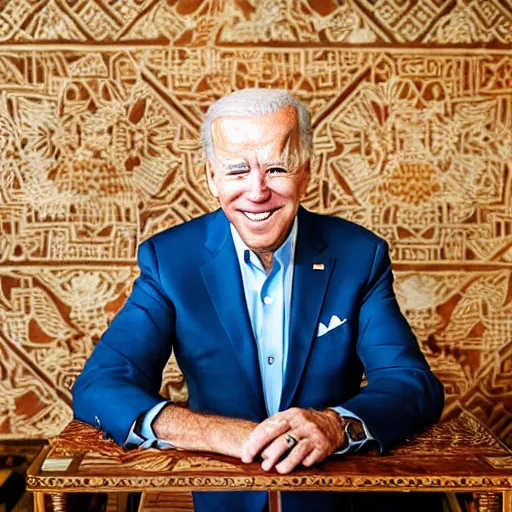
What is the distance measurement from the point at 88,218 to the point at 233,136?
6.33 ft

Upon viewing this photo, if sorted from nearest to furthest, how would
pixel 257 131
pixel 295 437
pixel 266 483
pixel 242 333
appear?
1. pixel 266 483
2. pixel 295 437
3. pixel 257 131
4. pixel 242 333

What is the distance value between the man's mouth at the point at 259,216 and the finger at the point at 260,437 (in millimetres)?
632

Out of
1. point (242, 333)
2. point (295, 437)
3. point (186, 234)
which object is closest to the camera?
point (295, 437)

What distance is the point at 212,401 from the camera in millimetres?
2676

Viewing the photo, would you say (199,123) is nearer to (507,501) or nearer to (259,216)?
(259,216)

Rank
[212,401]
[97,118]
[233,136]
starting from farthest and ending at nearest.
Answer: [97,118] → [212,401] → [233,136]

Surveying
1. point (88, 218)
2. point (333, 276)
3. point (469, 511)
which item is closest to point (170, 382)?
point (88, 218)

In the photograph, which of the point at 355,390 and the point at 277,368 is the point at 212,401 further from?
the point at 355,390

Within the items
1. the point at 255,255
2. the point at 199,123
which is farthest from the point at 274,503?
the point at 199,123

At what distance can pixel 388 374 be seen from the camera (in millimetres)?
2496

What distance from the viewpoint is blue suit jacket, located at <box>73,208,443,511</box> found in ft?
8.29

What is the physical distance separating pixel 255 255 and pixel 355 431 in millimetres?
661

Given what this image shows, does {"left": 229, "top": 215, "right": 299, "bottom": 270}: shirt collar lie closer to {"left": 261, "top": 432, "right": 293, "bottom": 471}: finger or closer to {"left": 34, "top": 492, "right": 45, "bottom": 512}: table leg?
{"left": 261, "top": 432, "right": 293, "bottom": 471}: finger

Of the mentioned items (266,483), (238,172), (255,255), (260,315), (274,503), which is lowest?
(274,503)
